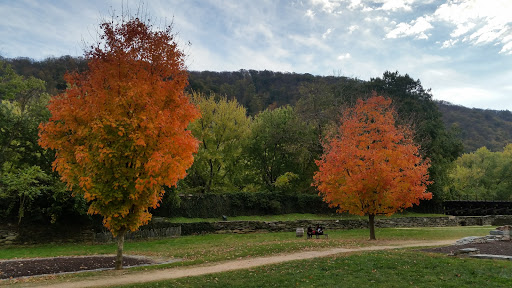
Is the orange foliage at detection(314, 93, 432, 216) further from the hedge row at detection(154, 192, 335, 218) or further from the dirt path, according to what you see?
the hedge row at detection(154, 192, 335, 218)

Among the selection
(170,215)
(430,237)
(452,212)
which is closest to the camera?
(430,237)

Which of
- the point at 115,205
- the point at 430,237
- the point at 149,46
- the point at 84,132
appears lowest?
the point at 430,237

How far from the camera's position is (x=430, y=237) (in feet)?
73.0

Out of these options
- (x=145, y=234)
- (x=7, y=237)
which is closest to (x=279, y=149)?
(x=145, y=234)

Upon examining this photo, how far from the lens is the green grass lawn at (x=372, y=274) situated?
931 centimetres

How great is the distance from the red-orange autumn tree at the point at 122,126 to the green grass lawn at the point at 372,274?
3300 mm

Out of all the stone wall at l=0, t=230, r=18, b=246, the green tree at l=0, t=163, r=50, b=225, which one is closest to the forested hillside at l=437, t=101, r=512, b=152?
the green tree at l=0, t=163, r=50, b=225

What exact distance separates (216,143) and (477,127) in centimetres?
8905

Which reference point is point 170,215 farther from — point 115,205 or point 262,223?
point 115,205

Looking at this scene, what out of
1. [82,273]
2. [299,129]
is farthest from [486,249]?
[299,129]

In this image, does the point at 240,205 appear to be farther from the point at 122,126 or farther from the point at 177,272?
the point at 122,126

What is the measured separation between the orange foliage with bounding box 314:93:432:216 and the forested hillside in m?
69.4

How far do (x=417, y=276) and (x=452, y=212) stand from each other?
35731 millimetres

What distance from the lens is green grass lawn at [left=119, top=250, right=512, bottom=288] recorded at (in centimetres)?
931
